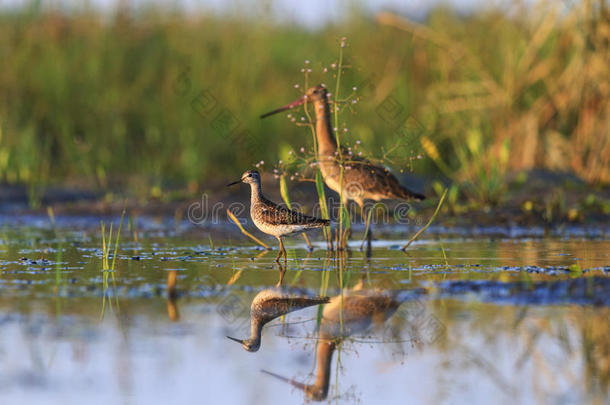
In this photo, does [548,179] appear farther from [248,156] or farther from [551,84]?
[248,156]

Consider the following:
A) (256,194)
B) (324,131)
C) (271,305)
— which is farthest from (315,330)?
(324,131)

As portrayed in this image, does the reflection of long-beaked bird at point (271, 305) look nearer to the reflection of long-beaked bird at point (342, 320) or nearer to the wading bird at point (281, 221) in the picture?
the reflection of long-beaked bird at point (342, 320)

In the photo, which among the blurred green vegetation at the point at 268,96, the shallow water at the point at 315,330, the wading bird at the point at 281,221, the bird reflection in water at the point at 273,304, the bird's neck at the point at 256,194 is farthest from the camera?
the blurred green vegetation at the point at 268,96

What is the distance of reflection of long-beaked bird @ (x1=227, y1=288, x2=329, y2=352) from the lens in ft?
15.4

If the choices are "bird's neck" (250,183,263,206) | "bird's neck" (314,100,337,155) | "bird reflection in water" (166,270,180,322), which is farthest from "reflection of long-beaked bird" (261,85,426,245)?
"bird reflection in water" (166,270,180,322)

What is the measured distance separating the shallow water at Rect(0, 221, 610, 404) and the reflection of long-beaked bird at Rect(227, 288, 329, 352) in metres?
0.05

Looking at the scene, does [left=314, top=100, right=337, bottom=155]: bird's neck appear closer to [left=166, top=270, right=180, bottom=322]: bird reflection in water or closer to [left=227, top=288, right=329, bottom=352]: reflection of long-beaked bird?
[left=227, top=288, right=329, bottom=352]: reflection of long-beaked bird

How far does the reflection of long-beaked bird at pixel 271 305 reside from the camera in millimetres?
4691

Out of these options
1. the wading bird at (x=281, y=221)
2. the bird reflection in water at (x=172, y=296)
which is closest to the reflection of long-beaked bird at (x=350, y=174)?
the wading bird at (x=281, y=221)

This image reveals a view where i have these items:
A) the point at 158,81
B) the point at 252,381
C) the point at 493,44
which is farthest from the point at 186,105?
the point at 252,381

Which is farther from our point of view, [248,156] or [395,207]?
[248,156]

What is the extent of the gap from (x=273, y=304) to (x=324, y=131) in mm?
3891

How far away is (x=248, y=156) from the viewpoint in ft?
42.1

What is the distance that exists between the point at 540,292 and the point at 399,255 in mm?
2186
